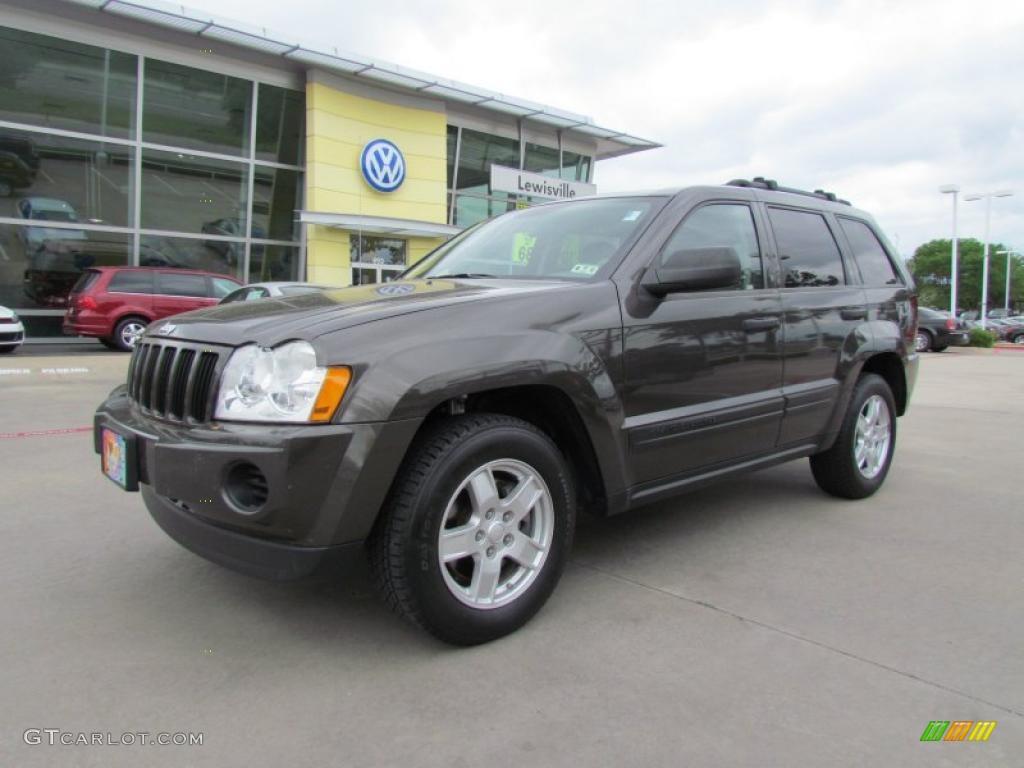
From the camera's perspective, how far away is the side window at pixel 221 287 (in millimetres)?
14930

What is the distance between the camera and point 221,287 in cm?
1502

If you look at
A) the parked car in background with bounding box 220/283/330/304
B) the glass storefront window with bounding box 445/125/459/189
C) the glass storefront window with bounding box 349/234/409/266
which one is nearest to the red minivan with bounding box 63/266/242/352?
the parked car in background with bounding box 220/283/330/304

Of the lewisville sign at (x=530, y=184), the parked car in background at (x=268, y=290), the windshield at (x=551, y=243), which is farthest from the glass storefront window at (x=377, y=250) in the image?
the windshield at (x=551, y=243)

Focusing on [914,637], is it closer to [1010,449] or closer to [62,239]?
[1010,449]

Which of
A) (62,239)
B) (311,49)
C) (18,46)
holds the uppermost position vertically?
(311,49)

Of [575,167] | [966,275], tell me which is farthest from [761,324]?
[966,275]

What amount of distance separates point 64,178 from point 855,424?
16.9 meters

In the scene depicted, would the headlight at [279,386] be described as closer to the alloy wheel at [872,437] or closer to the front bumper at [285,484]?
the front bumper at [285,484]

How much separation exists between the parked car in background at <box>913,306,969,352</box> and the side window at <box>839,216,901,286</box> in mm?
16276

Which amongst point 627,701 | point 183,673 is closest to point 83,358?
point 183,673

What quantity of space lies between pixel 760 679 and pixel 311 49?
17943mm

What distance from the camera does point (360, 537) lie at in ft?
7.50

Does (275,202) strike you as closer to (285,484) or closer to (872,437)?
(872,437)

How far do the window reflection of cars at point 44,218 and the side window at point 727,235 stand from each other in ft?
52.9
